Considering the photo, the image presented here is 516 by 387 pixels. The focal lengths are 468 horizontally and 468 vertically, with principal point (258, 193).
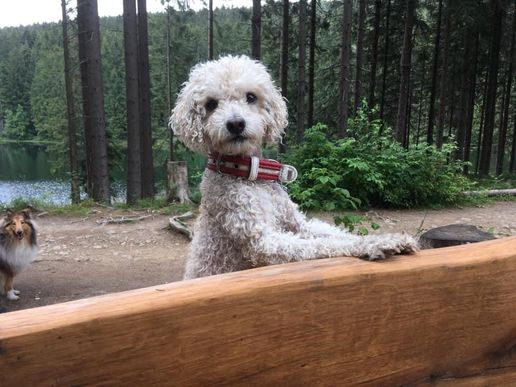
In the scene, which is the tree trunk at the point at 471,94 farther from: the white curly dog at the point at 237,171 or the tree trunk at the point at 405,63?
the white curly dog at the point at 237,171

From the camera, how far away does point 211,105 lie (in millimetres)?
2406

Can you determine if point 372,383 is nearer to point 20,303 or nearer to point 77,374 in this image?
point 77,374

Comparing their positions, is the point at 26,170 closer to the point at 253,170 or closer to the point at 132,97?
the point at 132,97

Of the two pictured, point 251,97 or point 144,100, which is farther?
point 144,100

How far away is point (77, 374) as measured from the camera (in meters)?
0.83

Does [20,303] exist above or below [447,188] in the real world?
below

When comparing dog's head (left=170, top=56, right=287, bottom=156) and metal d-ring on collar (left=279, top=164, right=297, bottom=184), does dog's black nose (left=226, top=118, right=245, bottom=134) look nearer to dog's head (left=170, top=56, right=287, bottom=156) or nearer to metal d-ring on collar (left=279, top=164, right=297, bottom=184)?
dog's head (left=170, top=56, right=287, bottom=156)

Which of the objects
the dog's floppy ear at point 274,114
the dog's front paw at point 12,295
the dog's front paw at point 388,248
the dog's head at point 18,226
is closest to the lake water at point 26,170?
the dog's head at point 18,226

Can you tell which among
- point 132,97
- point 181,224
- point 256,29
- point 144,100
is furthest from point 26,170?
point 181,224

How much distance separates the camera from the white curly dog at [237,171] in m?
2.15

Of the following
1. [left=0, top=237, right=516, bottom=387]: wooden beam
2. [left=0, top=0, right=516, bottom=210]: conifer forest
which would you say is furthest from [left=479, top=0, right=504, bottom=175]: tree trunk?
[left=0, top=237, right=516, bottom=387]: wooden beam

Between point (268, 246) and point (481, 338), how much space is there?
102 centimetres

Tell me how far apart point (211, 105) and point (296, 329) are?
1624 millimetres

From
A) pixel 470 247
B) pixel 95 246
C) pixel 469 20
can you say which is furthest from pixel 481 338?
pixel 469 20
